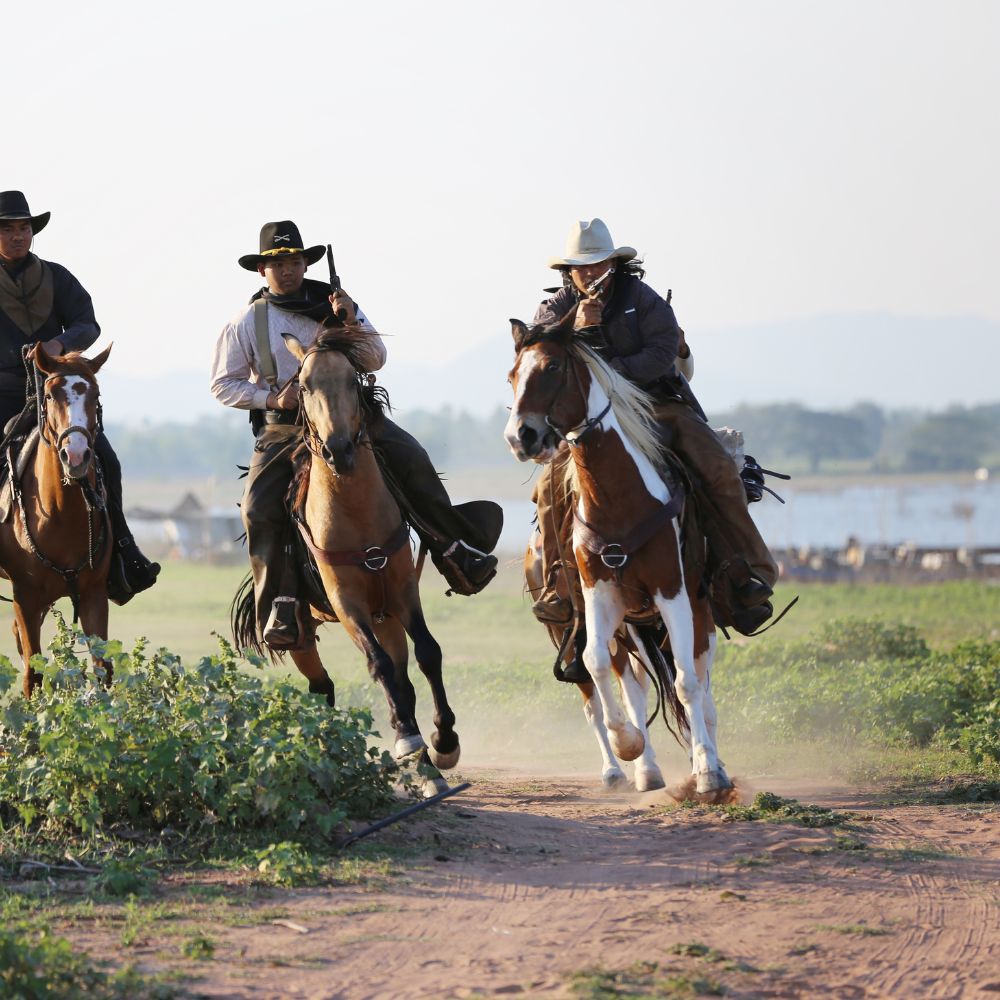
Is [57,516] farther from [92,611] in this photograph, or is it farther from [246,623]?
[246,623]

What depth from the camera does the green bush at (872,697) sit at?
987 cm

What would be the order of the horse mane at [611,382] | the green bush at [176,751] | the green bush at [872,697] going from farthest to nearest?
the green bush at [872,697], the horse mane at [611,382], the green bush at [176,751]

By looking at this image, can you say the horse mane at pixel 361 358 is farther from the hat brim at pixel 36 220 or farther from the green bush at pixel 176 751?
the hat brim at pixel 36 220

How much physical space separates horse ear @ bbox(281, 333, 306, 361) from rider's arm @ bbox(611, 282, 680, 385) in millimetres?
1840

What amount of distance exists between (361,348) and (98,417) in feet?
6.04

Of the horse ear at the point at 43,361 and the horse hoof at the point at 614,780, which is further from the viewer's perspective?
the horse hoof at the point at 614,780

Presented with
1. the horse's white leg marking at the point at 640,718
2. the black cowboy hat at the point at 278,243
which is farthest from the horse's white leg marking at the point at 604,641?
the black cowboy hat at the point at 278,243

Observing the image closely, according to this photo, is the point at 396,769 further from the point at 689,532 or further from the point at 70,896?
the point at 689,532

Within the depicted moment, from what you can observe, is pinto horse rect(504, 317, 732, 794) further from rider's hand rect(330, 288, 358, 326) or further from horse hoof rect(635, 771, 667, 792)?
rider's hand rect(330, 288, 358, 326)

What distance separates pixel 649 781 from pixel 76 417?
4.11m

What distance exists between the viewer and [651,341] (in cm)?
789

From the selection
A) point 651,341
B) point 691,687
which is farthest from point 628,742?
point 651,341

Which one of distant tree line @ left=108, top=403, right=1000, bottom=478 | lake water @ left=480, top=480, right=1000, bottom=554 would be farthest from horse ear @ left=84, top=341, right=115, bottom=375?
distant tree line @ left=108, top=403, right=1000, bottom=478

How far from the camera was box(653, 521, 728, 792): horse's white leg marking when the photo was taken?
723cm
